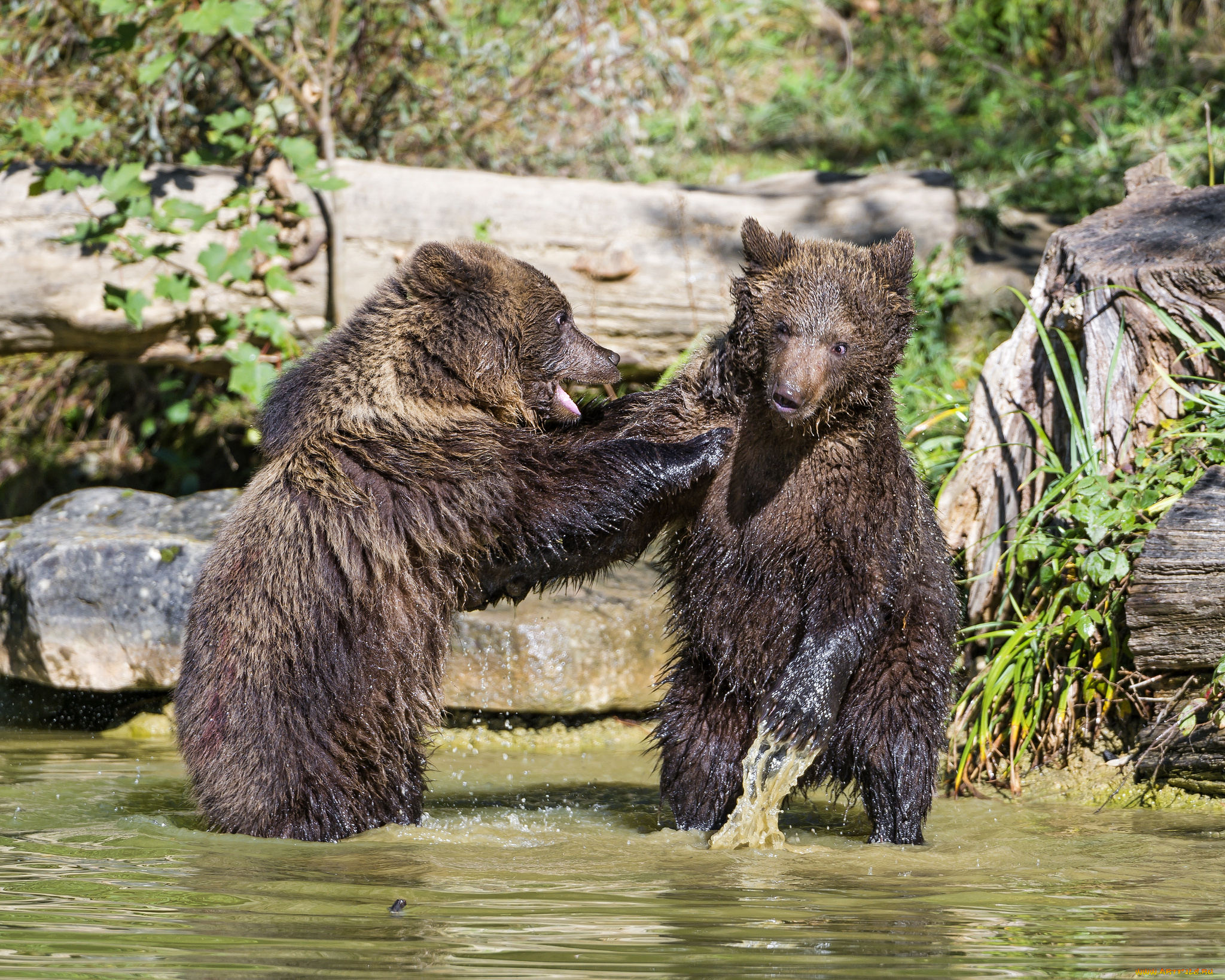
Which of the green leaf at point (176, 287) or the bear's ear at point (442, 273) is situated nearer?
the bear's ear at point (442, 273)

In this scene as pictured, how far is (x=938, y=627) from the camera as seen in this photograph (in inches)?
190

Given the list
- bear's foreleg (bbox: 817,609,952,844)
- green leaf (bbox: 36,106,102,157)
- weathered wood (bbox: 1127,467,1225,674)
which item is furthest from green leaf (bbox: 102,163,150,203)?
weathered wood (bbox: 1127,467,1225,674)

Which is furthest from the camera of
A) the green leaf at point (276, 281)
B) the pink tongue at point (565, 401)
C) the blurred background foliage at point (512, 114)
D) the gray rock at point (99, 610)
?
the blurred background foliage at point (512, 114)

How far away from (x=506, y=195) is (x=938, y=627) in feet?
15.1

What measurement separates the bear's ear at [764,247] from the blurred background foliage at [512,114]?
8.09 ft

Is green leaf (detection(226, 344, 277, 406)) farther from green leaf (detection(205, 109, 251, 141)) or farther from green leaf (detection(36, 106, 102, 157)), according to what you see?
green leaf (detection(36, 106, 102, 157))

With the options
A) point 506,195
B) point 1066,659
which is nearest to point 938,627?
point 1066,659

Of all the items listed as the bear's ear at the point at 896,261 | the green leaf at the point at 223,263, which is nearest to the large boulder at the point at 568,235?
the green leaf at the point at 223,263

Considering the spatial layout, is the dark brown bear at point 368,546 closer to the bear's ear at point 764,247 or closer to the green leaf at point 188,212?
the bear's ear at point 764,247

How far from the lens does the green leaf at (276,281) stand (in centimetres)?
801

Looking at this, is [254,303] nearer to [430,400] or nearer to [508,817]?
[430,400]

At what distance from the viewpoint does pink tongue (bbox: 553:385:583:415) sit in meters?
5.21

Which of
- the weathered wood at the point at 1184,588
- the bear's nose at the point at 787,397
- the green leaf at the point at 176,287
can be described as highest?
the green leaf at the point at 176,287

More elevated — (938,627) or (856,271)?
(856,271)
